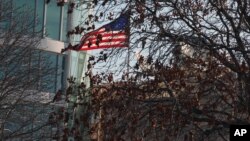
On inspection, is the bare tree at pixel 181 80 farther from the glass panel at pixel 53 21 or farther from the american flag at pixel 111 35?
the glass panel at pixel 53 21

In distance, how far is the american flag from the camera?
12.0 meters

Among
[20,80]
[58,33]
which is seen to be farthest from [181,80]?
[58,33]

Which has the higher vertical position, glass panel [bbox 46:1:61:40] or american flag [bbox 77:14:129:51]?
glass panel [bbox 46:1:61:40]

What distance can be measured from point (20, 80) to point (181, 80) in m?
12.9

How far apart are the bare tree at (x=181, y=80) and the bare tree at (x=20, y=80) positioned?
37.0 ft

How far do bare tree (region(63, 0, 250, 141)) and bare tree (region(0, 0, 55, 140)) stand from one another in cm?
1129

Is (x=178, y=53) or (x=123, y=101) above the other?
(x=178, y=53)

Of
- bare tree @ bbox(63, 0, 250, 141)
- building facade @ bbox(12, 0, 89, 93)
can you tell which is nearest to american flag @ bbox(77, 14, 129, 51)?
bare tree @ bbox(63, 0, 250, 141)

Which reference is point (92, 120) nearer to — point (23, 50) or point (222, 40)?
point (222, 40)

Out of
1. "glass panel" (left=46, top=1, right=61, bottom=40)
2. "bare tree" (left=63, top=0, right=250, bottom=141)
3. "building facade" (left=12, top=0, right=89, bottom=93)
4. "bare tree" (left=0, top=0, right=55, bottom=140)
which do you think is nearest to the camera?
"bare tree" (left=63, top=0, right=250, bottom=141)

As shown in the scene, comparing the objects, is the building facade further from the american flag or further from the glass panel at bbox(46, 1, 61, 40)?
the american flag

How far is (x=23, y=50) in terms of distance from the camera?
24.2 metres

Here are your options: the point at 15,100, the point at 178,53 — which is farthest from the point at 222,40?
the point at 15,100

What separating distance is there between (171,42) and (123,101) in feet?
4.33
